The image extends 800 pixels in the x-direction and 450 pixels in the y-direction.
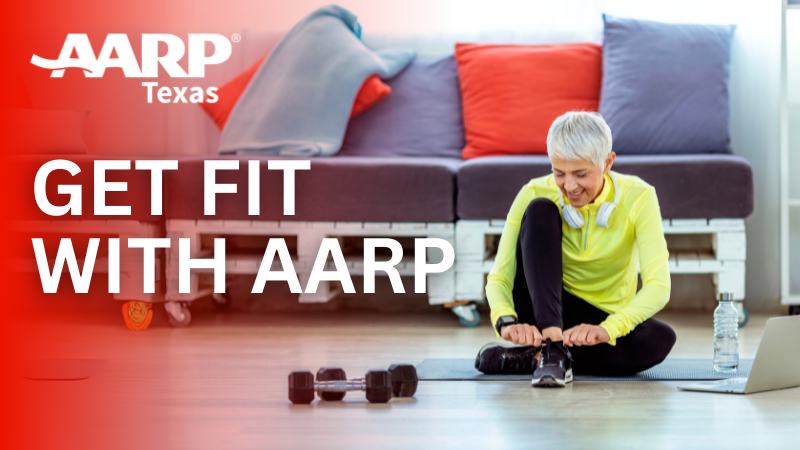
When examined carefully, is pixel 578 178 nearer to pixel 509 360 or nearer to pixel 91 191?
pixel 509 360

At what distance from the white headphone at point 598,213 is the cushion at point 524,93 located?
3.51ft

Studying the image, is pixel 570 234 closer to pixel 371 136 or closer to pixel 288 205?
pixel 288 205

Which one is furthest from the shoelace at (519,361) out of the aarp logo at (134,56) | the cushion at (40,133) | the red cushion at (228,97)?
the aarp logo at (134,56)

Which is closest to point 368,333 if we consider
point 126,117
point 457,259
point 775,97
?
point 457,259

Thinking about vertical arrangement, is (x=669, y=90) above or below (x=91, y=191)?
above

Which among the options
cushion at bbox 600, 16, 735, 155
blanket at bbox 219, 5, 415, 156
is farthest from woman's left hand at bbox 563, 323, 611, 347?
blanket at bbox 219, 5, 415, 156

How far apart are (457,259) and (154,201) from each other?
0.94 meters

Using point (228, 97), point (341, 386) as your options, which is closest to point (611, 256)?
point (341, 386)

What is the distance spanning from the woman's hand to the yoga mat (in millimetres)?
130

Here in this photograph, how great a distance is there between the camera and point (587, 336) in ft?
5.07

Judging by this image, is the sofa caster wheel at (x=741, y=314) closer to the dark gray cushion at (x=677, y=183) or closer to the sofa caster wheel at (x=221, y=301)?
the dark gray cushion at (x=677, y=183)

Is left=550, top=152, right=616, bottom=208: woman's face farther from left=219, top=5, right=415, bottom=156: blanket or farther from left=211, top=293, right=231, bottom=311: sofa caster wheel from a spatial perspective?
left=211, top=293, right=231, bottom=311: sofa caster wheel

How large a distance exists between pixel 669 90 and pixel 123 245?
5.95 feet

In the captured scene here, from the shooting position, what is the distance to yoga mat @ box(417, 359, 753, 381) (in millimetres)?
1690
